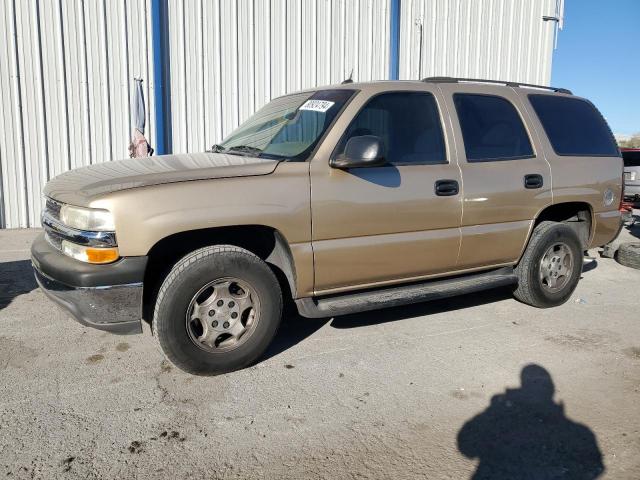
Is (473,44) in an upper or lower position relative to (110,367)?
upper

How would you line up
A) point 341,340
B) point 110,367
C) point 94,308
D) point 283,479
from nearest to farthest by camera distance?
point 283,479 → point 94,308 → point 110,367 → point 341,340

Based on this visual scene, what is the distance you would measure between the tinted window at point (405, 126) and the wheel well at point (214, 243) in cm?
96

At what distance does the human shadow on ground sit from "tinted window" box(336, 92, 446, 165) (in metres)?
3.58

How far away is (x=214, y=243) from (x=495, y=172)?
2339 millimetres

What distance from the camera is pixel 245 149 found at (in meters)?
4.08

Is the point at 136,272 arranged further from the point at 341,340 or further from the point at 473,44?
the point at 473,44

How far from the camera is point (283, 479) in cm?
244

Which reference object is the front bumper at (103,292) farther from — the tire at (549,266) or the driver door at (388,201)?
the tire at (549,266)

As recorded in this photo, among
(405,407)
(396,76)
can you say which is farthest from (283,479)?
(396,76)

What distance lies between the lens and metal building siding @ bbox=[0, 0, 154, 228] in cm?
790

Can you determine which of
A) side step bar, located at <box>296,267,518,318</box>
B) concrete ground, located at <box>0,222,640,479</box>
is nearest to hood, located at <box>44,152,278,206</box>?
side step bar, located at <box>296,267,518,318</box>

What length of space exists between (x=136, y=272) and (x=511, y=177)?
3026 millimetres

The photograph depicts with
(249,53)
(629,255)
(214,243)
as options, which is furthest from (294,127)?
(249,53)

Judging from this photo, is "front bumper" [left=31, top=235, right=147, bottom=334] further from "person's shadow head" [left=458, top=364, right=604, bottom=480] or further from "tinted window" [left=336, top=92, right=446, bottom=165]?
"person's shadow head" [left=458, top=364, right=604, bottom=480]
